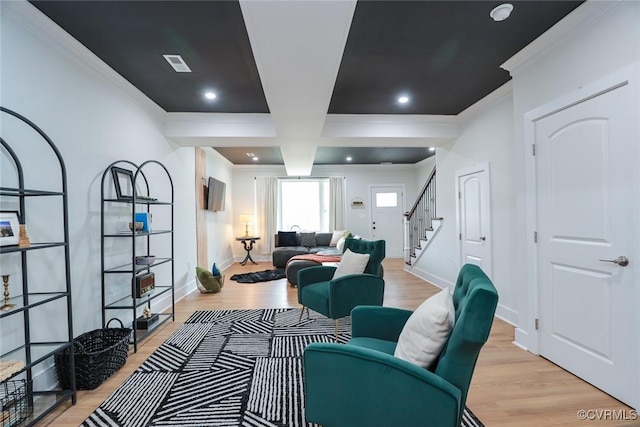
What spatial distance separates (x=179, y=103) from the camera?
12.2 feet

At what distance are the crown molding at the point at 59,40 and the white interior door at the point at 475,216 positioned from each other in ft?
13.4

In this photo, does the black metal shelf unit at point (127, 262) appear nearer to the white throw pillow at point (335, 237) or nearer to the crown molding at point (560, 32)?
the crown molding at point (560, 32)

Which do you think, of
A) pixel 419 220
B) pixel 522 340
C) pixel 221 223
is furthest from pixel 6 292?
pixel 419 220

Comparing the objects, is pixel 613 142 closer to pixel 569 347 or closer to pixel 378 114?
pixel 569 347

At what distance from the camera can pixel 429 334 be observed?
132cm

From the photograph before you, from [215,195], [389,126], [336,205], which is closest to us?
[389,126]

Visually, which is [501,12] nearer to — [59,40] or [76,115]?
[59,40]

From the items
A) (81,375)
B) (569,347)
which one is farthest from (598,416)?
(81,375)

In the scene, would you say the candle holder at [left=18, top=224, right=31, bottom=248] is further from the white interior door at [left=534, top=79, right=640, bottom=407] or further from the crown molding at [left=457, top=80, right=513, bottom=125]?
the crown molding at [left=457, top=80, right=513, bottom=125]

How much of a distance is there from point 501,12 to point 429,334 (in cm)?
216

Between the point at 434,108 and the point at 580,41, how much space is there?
1.84 meters

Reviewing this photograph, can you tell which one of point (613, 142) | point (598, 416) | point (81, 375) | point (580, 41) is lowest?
point (598, 416)

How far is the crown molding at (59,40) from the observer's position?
1924 millimetres

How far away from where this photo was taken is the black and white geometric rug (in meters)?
1.82
